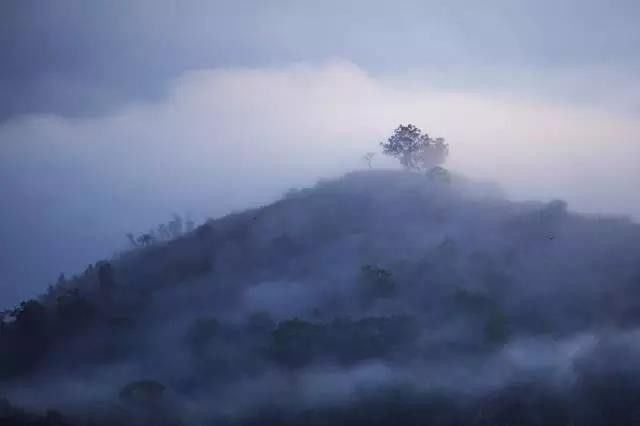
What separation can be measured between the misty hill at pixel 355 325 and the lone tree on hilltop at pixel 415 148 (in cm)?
1977

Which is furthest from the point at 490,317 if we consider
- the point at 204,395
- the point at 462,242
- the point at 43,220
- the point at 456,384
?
the point at 43,220

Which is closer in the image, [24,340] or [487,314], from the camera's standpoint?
[487,314]

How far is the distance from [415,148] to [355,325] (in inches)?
2658

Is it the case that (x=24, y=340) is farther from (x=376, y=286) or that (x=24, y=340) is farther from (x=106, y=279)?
(x=376, y=286)

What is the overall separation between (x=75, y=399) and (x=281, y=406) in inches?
1063


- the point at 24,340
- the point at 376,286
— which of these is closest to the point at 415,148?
the point at 376,286

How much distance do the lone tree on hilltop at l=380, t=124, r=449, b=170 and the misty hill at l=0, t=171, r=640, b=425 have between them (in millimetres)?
19771

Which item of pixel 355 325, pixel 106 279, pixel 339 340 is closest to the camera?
pixel 339 340

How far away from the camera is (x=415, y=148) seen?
135875 mm

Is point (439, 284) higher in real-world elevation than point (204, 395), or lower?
higher

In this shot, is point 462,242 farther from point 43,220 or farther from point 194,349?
point 43,220

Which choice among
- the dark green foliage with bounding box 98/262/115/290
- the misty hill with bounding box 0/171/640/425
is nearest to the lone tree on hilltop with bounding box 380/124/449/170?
the misty hill with bounding box 0/171/640/425

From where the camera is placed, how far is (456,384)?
71312 millimetres

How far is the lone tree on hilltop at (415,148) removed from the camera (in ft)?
441
